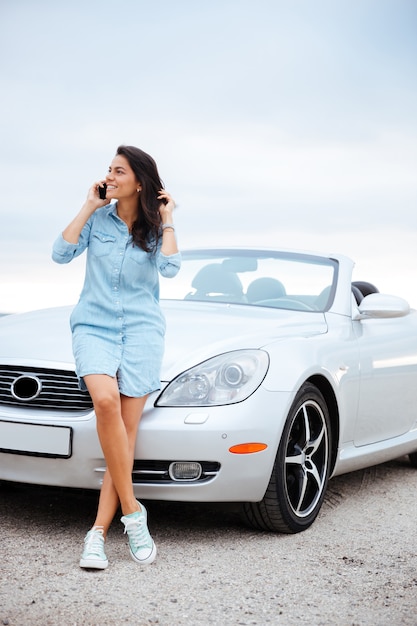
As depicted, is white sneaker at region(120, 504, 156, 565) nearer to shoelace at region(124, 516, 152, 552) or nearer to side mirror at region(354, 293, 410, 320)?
shoelace at region(124, 516, 152, 552)

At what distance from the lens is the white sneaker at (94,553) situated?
12.7 feet

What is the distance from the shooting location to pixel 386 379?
5.60 m

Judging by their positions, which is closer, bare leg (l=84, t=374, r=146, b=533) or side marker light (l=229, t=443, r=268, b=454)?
bare leg (l=84, t=374, r=146, b=533)

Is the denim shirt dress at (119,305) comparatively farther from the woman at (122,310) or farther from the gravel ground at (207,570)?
the gravel ground at (207,570)

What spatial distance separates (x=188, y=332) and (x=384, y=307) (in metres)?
1.27

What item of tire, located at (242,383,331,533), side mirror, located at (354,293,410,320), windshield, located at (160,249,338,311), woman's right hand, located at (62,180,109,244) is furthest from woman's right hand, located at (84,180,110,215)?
side mirror, located at (354,293,410,320)

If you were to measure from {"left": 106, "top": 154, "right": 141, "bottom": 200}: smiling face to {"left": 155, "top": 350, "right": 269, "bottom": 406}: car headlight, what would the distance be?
832mm

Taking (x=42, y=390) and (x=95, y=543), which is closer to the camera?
(x=95, y=543)

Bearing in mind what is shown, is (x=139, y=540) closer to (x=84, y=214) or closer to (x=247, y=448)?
(x=247, y=448)

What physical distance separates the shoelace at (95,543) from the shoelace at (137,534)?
122mm

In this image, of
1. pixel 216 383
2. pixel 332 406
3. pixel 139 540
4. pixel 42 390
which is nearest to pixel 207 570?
pixel 139 540

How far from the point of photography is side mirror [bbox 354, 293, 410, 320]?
5328 millimetres

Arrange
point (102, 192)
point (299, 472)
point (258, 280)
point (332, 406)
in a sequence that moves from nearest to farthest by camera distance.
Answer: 1. point (102, 192)
2. point (299, 472)
3. point (332, 406)
4. point (258, 280)

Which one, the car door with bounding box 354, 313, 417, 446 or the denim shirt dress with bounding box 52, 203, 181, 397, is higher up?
the denim shirt dress with bounding box 52, 203, 181, 397
